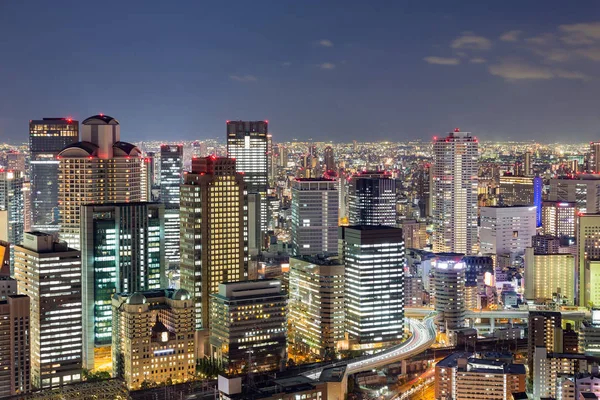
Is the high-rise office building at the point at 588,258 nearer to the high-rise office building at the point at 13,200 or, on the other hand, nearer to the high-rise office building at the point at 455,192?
the high-rise office building at the point at 455,192

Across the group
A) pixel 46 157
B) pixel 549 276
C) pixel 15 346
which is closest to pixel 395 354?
pixel 15 346

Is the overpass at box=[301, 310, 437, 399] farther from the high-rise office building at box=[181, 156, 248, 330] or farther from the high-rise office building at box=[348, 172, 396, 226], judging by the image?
the high-rise office building at box=[348, 172, 396, 226]

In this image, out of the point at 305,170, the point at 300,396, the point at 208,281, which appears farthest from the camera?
the point at 305,170

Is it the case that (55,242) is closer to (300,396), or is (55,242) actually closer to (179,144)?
(300,396)

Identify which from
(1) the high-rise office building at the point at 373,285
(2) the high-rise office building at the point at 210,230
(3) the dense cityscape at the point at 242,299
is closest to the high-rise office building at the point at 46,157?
(3) the dense cityscape at the point at 242,299

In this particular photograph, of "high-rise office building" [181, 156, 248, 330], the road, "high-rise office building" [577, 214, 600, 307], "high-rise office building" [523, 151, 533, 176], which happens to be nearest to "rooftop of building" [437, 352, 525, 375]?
the road

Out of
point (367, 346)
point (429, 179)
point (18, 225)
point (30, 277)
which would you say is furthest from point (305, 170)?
point (30, 277)
